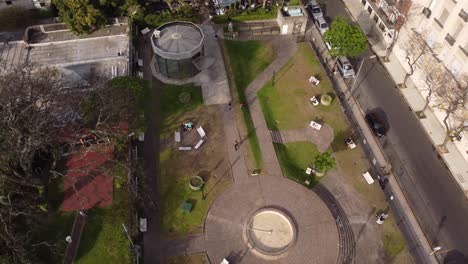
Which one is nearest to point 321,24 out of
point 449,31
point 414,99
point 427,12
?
point 427,12

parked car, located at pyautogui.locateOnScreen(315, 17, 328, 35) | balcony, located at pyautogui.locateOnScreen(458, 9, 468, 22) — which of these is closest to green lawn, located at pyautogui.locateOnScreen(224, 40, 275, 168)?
parked car, located at pyautogui.locateOnScreen(315, 17, 328, 35)

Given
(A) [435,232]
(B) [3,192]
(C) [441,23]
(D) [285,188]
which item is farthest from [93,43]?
(A) [435,232]

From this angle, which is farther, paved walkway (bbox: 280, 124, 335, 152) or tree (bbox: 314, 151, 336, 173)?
paved walkway (bbox: 280, 124, 335, 152)

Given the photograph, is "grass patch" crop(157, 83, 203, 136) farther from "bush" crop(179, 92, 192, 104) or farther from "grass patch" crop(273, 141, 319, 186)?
"grass patch" crop(273, 141, 319, 186)

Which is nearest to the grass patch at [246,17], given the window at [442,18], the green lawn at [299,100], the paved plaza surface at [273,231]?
the green lawn at [299,100]

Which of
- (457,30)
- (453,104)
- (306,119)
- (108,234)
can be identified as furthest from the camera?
(306,119)

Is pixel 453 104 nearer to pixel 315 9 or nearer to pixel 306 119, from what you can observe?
pixel 306 119

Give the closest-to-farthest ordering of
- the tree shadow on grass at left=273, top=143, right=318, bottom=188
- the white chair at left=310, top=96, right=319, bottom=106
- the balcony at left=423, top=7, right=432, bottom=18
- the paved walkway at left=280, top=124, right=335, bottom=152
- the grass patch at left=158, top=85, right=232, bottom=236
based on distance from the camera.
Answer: the grass patch at left=158, top=85, right=232, bottom=236 < the tree shadow on grass at left=273, top=143, right=318, bottom=188 < the paved walkway at left=280, top=124, right=335, bottom=152 < the balcony at left=423, top=7, right=432, bottom=18 < the white chair at left=310, top=96, right=319, bottom=106
